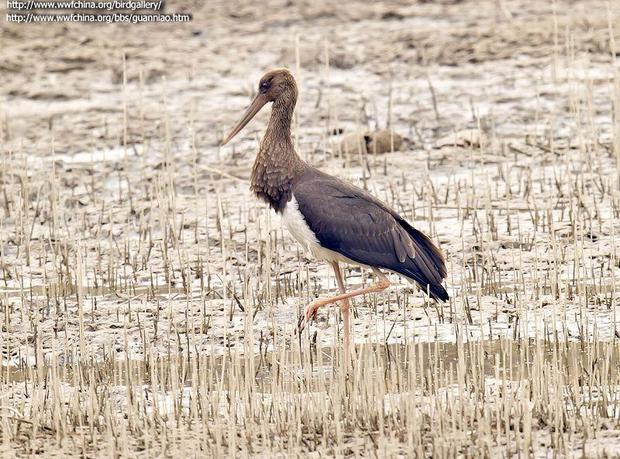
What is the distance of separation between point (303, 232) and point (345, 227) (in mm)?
260

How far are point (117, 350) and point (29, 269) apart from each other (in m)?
2.04

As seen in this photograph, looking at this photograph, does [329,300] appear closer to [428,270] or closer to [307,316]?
[307,316]

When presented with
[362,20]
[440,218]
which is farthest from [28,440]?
[362,20]

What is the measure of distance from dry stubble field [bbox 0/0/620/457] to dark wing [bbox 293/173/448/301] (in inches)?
14.0

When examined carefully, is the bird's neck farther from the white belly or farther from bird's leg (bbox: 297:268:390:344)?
bird's leg (bbox: 297:268:390:344)

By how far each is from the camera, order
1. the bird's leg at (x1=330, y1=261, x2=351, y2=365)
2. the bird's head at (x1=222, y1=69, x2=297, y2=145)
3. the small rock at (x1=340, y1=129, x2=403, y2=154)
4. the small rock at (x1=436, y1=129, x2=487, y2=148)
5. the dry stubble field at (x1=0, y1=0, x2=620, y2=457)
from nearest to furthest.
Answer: the dry stubble field at (x1=0, y1=0, x2=620, y2=457) < the bird's leg at (x1=330, y1=261, x2=351, y2=365) < the bird's head at (x1=222, y1=69, x2=297, y2=145) < the small rock at (x1=340, y1=129, x2=403, y2=154) < the small rock at (x1=436, y1=129, x2=487, y2=148)

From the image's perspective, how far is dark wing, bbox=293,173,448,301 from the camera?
824 cm

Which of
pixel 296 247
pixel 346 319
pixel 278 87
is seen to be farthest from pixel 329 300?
pixel 296 247

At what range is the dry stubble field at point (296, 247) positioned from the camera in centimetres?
651

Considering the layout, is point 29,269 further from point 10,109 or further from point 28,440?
point 10,109

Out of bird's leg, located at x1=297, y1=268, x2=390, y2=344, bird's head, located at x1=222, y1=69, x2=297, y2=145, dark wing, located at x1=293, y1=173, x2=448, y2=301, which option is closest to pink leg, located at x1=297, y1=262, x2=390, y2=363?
bird's leg, located at x1=297, y1=268, x2=390, y2=344

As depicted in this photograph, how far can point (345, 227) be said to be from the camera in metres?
8.33

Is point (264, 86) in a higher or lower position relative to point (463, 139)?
higher

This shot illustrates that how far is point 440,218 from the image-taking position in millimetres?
10844
